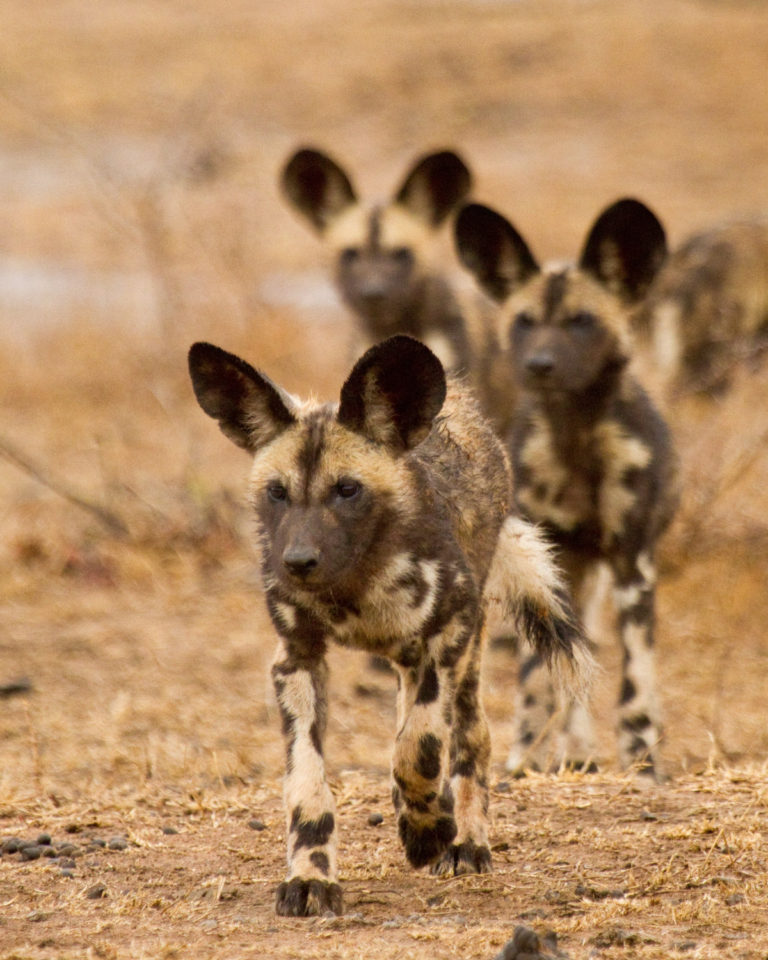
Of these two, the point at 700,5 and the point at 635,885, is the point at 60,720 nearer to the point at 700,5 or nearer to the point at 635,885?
the point at 635,885

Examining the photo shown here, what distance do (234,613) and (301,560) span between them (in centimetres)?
389

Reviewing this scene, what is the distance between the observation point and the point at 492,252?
243 inches

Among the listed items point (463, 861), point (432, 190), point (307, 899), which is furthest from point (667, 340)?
point (307, 899)

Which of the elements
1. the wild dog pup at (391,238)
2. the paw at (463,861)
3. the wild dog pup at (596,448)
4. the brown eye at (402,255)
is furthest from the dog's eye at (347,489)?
the brown eye at (402,255)

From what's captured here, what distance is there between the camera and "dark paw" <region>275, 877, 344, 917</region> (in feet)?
11.5

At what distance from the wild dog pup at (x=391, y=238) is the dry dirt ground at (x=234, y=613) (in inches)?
46.2

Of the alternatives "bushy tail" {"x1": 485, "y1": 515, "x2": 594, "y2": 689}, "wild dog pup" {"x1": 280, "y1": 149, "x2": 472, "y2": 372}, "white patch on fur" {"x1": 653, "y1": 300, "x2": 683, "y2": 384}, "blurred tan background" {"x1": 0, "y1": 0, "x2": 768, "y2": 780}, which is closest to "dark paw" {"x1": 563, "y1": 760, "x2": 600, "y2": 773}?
"blurred tan background" {"x1": 0, "y1": 0, "x2": 768, "y2": 780}

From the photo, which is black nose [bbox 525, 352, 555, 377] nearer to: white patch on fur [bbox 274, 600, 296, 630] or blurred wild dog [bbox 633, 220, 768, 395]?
white patch on fur [bbox 274, 600, 296, 630]

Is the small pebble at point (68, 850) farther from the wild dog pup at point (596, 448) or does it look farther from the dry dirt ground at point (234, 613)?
the wild dog pup at point (596, 448)

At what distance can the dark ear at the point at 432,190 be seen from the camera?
808 centimetres

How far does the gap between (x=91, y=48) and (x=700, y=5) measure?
844cm

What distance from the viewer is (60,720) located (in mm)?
5980

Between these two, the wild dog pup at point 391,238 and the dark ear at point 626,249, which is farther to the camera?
the wild dog pup at point 391,238

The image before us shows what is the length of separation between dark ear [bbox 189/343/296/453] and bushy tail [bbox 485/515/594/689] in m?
0.84
